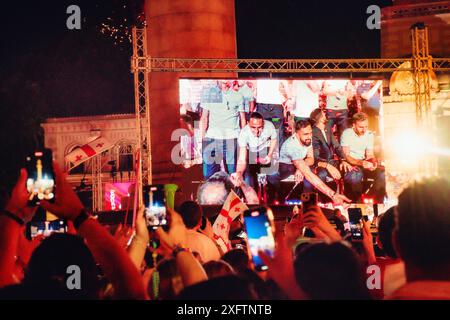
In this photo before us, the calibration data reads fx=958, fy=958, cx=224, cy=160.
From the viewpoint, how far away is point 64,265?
5.08 m

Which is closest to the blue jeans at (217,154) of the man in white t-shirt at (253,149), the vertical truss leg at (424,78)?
the man in white t-shirt at (253,149)

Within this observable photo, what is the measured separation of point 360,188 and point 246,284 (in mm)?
21442

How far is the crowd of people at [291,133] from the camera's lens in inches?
957

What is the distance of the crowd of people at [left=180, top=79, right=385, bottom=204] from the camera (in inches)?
957

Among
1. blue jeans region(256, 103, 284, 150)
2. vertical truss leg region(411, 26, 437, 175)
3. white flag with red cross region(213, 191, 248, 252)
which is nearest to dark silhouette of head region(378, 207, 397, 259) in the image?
white flag with red cross region(213, 191, 248, 252)

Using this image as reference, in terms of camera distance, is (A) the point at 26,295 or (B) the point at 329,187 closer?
(A) the point at 26,295

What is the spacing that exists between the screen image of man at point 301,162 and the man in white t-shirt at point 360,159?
46 cm

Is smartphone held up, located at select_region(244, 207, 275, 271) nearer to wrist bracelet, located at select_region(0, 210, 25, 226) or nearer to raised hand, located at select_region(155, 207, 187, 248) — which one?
raised hand, located at select_region(155, 207, 187, 248)

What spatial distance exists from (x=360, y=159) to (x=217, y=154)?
3.94 meters

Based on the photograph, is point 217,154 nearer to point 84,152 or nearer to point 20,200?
point 84,152

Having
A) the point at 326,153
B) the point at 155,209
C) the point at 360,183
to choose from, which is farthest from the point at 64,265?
the point at 360,183

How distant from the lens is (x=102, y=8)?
94.3 feet
